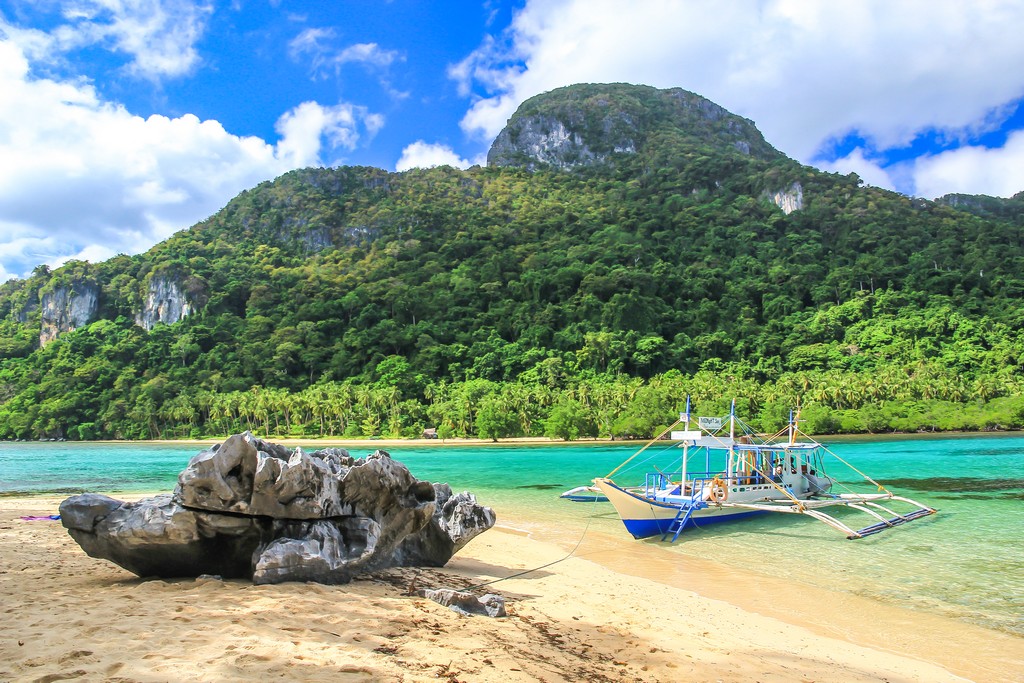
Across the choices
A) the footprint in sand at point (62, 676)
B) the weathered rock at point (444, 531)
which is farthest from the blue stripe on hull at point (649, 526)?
the footprint in sand at point (62, 676)

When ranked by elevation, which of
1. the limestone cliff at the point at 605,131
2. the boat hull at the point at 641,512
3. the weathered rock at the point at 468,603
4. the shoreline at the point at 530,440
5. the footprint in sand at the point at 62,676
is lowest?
the shoreline at the point at 530,440

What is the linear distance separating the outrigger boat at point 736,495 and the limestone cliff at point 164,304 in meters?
102

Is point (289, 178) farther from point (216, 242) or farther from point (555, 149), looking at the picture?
point (555, 149)

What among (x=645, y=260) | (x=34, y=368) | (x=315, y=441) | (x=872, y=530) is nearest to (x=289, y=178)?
(x=34, y=368)

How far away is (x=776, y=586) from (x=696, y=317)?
286ft

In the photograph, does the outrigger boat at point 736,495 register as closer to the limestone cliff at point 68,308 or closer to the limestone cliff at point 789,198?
the limestone cliff at point 68,308

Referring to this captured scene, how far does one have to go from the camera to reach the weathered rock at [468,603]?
249 inches

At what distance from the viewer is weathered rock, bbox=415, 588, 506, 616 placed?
6332 millimetres

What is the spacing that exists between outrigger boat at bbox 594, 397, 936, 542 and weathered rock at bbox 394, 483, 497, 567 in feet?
19.6

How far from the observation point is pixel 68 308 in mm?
104750

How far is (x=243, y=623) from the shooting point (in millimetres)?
5039

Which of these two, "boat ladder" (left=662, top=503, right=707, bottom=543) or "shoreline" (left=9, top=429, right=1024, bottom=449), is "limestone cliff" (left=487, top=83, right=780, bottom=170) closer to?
"shoreline" (left=9, top=429, right=1024, bottom=449)

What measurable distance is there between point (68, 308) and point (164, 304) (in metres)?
18.5

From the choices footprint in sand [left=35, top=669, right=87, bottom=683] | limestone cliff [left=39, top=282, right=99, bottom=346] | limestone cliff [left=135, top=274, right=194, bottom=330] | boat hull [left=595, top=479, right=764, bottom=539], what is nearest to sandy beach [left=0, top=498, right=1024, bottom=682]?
footprint in sand [left=35, top=669, right=87, bottom=683]
